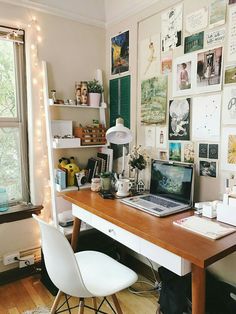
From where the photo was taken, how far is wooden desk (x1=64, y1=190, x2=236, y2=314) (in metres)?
1.11

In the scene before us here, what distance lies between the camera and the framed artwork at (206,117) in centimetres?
164

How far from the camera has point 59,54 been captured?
2271 mm

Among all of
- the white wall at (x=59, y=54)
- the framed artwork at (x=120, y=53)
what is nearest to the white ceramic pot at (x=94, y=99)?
the white wall at (x=59, y=54)

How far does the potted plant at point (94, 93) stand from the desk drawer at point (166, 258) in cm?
138

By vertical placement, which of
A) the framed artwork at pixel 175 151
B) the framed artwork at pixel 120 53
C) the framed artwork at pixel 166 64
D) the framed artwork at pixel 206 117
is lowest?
the framed artwork at pixel 175 151

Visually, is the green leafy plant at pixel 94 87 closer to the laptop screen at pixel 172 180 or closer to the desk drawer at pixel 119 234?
the laptop screen at pixel 172 180

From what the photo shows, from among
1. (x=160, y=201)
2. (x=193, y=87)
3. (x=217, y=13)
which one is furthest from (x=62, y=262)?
(x=217, y=13)

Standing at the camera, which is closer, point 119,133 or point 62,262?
point 62,262

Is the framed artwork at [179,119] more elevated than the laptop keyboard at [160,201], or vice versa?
the framed artwork at [179,119]

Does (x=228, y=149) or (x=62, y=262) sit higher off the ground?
(x=228, y=149)

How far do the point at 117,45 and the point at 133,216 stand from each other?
1594 millimetres

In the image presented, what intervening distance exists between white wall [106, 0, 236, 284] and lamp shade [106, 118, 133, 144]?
24 cm

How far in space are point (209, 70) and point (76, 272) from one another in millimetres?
1384

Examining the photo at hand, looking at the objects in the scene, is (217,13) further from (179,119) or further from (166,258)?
(166,258)
